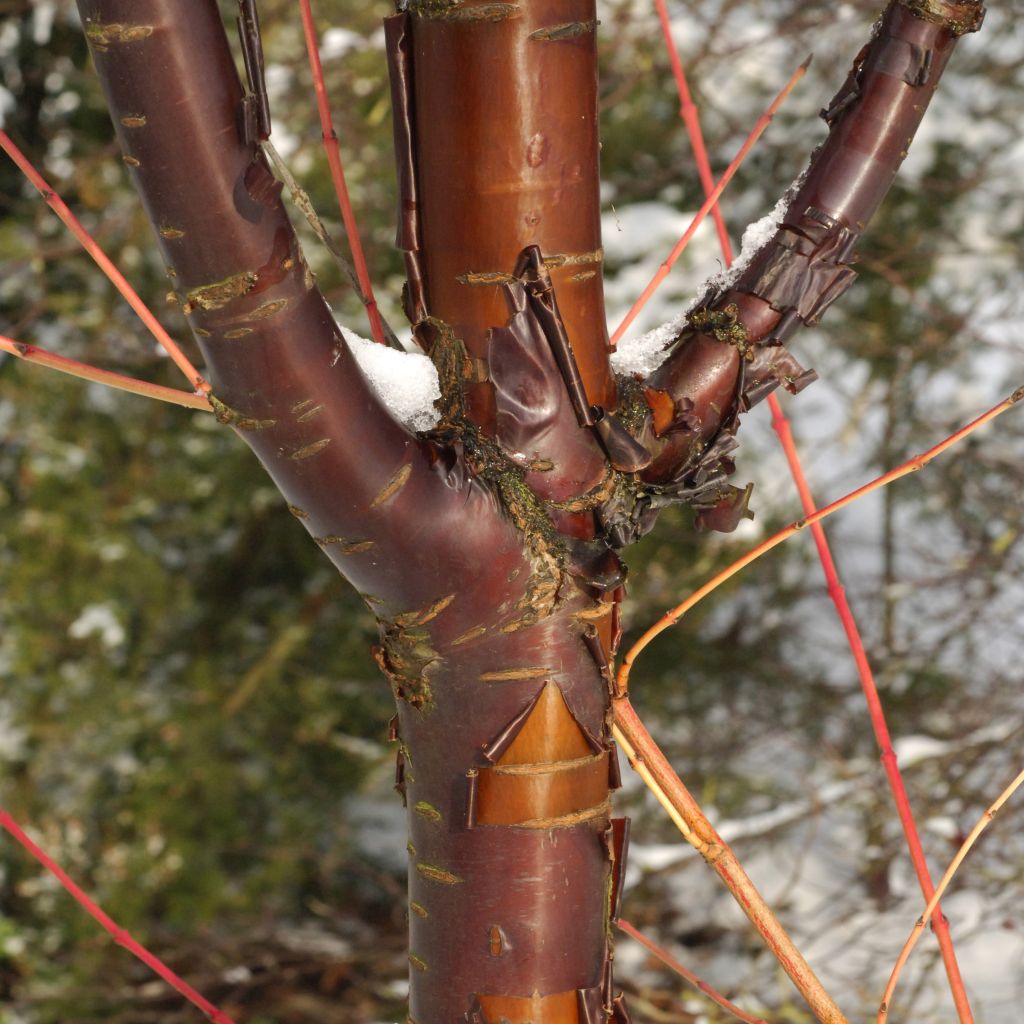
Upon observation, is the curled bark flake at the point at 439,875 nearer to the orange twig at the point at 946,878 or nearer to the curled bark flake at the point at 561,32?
the orange twig at the point at 946,878

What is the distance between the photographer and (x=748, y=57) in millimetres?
2268

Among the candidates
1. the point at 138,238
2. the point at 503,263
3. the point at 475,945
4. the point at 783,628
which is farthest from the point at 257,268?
the point at 783,628

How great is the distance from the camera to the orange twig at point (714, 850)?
1.65 feet

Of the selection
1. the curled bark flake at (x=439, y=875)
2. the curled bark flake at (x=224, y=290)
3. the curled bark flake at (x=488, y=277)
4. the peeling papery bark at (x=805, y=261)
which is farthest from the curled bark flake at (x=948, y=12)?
the curled bark flake at (x=439, y=875)

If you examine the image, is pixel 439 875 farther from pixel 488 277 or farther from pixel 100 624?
pixel 100 624

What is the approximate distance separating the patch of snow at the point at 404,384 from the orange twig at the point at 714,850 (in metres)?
0.16

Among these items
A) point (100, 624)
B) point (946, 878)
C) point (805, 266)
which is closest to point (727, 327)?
point (805, 266)

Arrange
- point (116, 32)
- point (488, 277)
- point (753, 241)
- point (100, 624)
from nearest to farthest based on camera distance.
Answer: point (116, 32) → point (488, 277) → point (753, 241) → point (100, 624)

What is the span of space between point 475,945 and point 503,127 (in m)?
0.35

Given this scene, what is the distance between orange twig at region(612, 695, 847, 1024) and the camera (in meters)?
0.50

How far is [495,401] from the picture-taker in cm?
45

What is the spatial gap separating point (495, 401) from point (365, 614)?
186 cm

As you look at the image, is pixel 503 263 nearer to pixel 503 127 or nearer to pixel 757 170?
pixel 503 127

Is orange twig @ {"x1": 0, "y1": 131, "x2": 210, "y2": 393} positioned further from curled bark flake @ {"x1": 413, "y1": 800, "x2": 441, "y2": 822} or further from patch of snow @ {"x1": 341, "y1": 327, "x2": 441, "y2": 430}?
curled bark flake @ {"x1": 413, "y1": 800, "x2": 441, "y2": 822}
